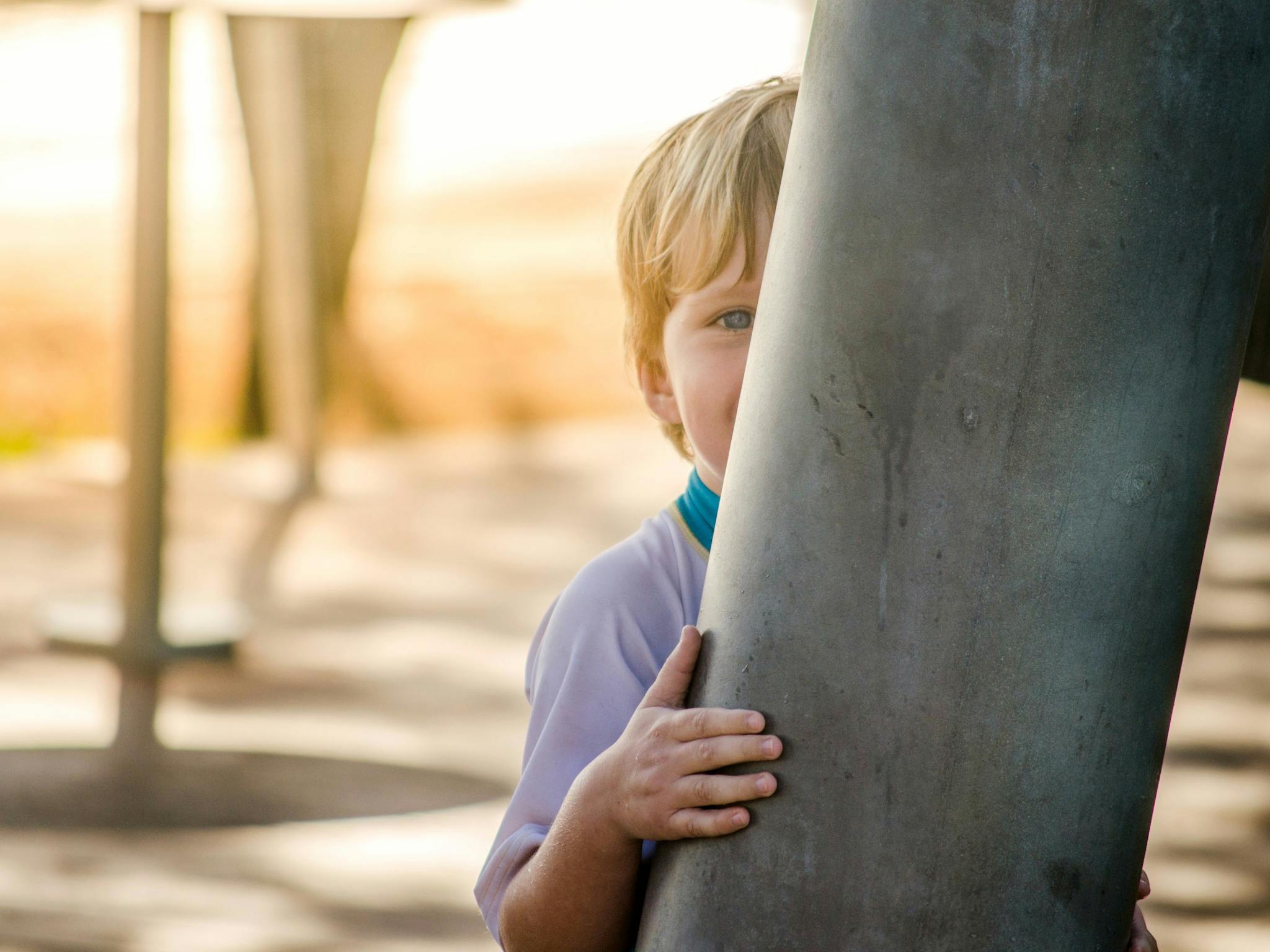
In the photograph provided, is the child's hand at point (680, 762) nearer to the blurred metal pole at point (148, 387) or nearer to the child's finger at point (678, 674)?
the child's finger at point (678, 674)

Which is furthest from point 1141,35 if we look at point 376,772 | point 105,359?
point 105,359

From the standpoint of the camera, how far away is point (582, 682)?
1.35 m

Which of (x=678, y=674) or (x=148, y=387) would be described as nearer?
(x=678, y=674)

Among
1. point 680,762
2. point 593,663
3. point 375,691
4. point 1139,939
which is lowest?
point 1139,939

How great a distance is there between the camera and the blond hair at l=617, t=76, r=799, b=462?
142 cm

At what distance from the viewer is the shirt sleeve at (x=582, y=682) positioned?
1.33 meters

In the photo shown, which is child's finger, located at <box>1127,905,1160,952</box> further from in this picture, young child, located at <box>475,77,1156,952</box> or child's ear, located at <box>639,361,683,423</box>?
child's ear, located at <box>639,361,683,423</box>

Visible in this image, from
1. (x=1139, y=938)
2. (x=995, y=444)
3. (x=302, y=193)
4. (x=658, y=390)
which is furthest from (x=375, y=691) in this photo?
(x=995, y=444)

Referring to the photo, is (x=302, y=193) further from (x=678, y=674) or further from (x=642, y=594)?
(x=678, y=674)

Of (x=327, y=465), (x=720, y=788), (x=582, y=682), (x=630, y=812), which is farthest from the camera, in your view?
(x=327, y=465)

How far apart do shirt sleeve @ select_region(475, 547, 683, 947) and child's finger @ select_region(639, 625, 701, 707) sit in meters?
0.22

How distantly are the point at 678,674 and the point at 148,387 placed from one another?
3956 mm

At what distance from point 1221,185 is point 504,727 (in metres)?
3.70

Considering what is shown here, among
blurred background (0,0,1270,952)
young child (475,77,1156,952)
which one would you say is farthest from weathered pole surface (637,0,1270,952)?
blurred background (0,0,1270,952)
